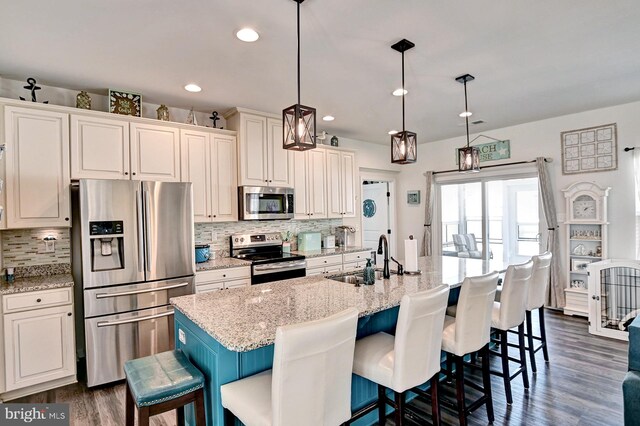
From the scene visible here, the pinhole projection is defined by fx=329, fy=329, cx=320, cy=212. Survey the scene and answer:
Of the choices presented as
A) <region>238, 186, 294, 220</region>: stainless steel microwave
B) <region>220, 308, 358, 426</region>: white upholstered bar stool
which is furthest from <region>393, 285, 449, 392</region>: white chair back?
<region>238, 186, 294, 220</region>: stainless steel microwave

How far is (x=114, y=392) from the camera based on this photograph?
112 inches

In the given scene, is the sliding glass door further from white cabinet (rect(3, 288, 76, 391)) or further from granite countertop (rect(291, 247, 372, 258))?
white cabinet (rect(3, 288, 76, 391))

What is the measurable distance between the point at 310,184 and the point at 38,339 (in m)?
3.39

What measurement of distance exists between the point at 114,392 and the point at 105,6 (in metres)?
2.97

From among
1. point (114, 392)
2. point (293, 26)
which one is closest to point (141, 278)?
point (114, 392)

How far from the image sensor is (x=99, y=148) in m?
3.21

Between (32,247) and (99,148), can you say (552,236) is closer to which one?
(99,148)

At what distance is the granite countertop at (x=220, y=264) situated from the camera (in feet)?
11.6

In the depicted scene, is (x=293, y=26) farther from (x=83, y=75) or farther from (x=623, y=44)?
(x=623, y=44)

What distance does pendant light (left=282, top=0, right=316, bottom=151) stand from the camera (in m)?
2.17

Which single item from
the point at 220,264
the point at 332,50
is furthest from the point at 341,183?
the point at 332,50

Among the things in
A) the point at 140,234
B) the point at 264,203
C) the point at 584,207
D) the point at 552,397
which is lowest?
the point at 552,397

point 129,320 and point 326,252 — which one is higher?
point 326,252

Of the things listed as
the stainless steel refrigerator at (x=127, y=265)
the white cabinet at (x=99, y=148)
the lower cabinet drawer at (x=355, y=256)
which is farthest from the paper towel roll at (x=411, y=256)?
the white cabinet at (x=99, y=148)
